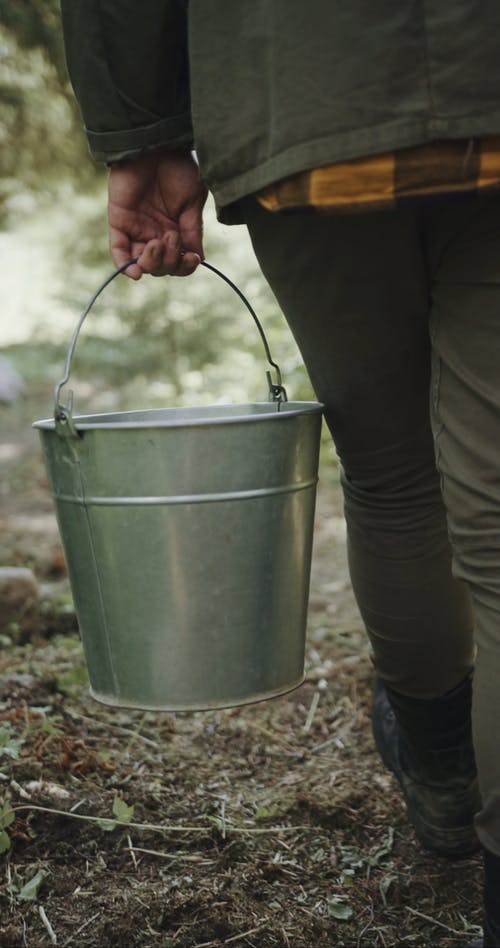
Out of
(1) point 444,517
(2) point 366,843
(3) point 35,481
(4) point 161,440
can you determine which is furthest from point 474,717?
(3) point 35,481

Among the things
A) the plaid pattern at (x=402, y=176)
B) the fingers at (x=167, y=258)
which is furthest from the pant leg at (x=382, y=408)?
the fingers at (x=167, y=258)

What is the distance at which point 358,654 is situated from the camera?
2.68m

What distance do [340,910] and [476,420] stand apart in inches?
33.8

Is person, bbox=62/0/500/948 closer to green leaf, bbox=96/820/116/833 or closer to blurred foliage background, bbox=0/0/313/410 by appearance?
green leaf, bbox=96/820/116/833

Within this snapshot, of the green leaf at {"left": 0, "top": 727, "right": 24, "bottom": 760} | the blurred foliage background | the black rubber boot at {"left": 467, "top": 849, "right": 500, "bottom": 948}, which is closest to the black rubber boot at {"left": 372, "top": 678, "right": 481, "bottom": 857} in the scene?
the black rubber boot at {"left": 467, "top": 849, "right": 500, "bottom": 948}

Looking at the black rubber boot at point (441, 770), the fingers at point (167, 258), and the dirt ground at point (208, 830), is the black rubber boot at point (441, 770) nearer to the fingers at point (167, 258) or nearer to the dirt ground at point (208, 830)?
the dirt ground at point (208, 830)

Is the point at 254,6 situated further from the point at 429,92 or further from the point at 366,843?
the point at 366,843

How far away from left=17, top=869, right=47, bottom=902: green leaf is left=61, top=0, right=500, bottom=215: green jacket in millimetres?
1050

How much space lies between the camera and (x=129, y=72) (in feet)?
4.23

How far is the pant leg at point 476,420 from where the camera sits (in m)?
1.08

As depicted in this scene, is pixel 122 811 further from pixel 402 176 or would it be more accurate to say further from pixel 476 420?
pixel 402 176

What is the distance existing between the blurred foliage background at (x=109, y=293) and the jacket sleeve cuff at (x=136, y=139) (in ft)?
7.83

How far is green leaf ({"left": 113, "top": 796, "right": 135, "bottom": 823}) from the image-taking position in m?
1.64

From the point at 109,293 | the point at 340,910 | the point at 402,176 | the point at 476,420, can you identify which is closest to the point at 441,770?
the point at 340,910
